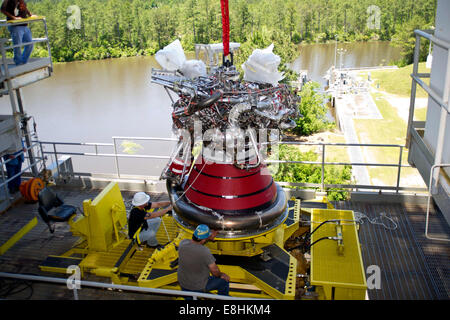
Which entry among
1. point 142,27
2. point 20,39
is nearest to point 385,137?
point 142,27

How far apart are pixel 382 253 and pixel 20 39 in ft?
21.9

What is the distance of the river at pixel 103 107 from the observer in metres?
25.5

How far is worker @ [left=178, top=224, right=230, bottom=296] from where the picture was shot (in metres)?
4.28

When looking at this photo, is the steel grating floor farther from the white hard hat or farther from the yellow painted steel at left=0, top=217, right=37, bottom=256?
the white hard hat

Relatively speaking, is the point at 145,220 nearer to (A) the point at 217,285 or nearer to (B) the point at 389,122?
(A) the point at 217,285

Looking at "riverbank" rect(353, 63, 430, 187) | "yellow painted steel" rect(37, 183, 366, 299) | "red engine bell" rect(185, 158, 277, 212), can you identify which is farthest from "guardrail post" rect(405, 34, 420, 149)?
"riverbank" rect(353, 63, 430, 187)

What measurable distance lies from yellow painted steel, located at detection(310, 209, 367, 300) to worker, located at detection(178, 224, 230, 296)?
120 cm

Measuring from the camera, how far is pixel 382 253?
6.05 m

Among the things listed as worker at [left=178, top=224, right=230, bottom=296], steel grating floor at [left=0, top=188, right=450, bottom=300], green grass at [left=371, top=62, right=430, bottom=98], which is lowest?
green grass at [left=371, top=62, right=430, bottom=98]

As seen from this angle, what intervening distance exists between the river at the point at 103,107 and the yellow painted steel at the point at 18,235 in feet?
51.3

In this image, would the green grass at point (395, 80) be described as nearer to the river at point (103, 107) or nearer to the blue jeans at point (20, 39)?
the river at point (103, 107)

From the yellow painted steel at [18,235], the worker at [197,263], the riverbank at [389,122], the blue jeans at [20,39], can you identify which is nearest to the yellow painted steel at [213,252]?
the worker at [197,263]

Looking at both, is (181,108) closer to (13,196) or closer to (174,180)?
(174,180)

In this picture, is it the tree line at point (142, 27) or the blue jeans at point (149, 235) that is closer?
the blue jeans at point (149, 235)
